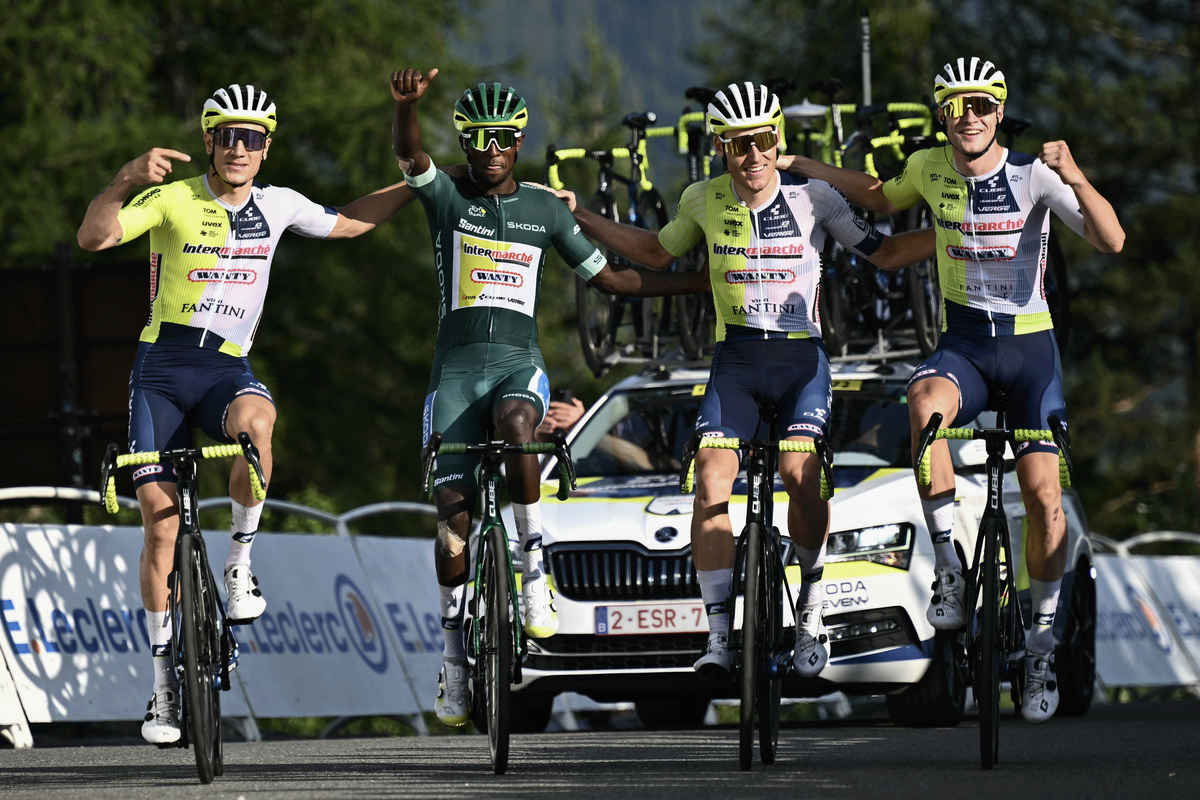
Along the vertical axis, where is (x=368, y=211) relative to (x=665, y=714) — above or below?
above

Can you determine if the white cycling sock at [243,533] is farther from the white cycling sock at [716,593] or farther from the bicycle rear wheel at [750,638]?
the bicycle rear wheel at [750,638]

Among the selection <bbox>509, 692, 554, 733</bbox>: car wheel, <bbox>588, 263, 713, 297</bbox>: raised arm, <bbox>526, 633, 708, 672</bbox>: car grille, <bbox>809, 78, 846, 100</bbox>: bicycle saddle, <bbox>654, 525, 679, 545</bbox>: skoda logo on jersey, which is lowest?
<bbox>509, 692, 554, 733</bbox>: car wheel

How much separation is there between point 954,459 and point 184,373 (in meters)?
4.50

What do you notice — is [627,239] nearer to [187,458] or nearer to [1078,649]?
[187,458]

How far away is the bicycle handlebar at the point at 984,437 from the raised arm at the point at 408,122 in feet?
7.91

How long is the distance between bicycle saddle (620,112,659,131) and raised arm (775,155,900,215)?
13.9ft

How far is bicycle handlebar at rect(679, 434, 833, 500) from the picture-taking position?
8.53m

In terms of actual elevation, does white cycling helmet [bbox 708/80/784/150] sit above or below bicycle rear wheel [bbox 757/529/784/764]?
above

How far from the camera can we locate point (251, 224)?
873 cm

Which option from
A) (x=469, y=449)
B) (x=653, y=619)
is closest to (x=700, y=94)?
(x=653, y=619)

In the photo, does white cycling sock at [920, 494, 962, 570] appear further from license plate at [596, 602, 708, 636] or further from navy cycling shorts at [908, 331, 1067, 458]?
license plate at [596, 602, 708, 636]

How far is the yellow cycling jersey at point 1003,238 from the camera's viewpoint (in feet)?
28.4

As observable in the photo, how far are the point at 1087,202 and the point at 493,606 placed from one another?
9.82 ft

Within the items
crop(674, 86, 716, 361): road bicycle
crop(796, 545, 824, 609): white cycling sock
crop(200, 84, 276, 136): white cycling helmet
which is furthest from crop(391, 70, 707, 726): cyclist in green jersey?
crop(674, 86, 716, 361): road bicycle
